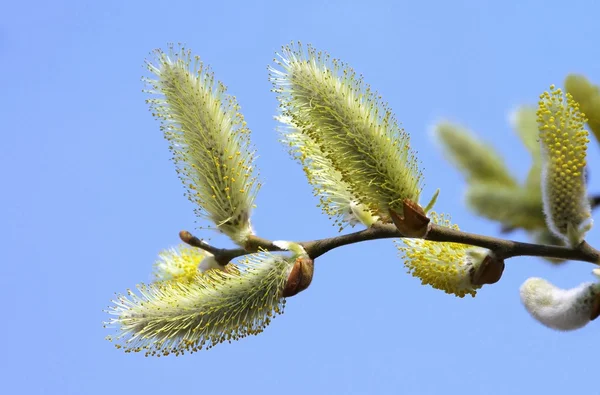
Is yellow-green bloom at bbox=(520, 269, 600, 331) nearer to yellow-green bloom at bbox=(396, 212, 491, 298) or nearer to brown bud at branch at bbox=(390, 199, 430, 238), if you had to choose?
yellow-green bloom at bbox=(396, 212, 491, 298)

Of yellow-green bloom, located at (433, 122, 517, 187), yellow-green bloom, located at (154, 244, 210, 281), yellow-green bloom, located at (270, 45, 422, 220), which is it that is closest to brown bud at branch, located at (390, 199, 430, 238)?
yellow-green bloom, located at (270, 45, 422, 220)

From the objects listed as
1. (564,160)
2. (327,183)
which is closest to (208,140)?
Result: (327,183)

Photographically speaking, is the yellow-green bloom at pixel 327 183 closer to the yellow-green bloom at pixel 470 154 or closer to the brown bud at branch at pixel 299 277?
the brown bud at branch at pixel 299 277

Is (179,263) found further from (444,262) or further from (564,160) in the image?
(564,160)

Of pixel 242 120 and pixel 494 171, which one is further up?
pixel 494 171

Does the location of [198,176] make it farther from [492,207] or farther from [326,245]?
[492,207]

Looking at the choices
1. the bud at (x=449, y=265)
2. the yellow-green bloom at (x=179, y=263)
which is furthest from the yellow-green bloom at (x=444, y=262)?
the yellow-green bloom at (x=179, y=263)

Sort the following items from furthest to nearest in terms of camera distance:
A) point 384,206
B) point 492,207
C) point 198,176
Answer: point 492,207
point 198,176
point 384,206

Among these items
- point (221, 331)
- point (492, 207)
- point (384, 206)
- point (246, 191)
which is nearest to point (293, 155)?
point (246, 191)
